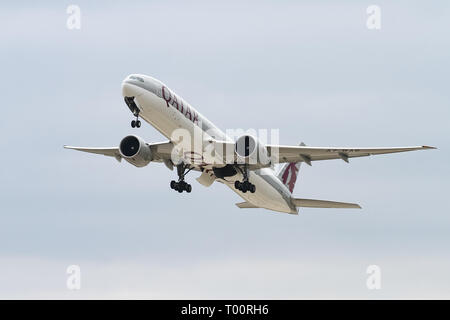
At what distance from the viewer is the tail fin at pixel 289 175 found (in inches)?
2662

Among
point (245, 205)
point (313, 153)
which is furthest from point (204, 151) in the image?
point (245, 205)

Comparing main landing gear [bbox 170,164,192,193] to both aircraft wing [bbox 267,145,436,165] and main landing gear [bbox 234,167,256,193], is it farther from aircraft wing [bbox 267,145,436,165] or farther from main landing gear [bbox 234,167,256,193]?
aircraft wing [bbox 267,145,436,165]

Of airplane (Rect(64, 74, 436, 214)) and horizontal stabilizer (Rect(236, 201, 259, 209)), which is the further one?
horizontal stabilizer (Rect(236, 201, 259, 209))

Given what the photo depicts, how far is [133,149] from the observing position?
5744cm

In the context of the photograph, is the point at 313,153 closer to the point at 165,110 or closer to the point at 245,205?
the point at 165,110

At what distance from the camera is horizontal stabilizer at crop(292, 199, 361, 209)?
59844 mm

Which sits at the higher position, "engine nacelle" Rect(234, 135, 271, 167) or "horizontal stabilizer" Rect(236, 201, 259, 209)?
"engine nacelle" Rect(234, 135, 271, 167)

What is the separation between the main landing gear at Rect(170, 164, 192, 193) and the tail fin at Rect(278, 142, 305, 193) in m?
10.9

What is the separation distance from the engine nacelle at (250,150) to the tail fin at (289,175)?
12.9m

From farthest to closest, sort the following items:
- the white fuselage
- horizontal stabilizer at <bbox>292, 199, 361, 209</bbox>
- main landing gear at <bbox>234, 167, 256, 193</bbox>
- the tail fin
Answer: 1. the tail fin
2. horizontal stabilizer at <bbox>292, 199, 361, 209</bbox>
3. main landing gear at <bbox>234, 167, 256, 193</bbox>
4. the white fuselage

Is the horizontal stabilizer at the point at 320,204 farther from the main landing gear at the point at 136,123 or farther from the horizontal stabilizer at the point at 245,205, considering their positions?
the main landing gear at the point at 136,123

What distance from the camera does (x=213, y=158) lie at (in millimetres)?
55875

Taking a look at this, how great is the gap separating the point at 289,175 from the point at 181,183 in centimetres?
1206

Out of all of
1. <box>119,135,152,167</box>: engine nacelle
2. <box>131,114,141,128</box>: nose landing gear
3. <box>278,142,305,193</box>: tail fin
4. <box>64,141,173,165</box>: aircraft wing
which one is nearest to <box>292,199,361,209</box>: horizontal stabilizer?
<box>278,142,305,193</box>: tail fin
